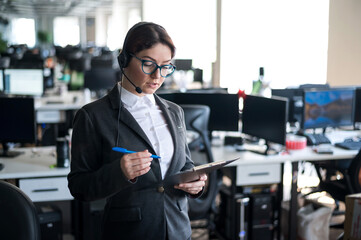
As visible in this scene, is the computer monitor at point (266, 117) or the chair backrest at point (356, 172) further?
the computer monitor at point (266, 117)

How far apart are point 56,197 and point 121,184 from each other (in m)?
1.50

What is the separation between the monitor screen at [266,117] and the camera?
307cm

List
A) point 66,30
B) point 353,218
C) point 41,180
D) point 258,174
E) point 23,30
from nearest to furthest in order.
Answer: point 353,218 → point 41,180 → point 258,174 → point 23,30 → point 66,30

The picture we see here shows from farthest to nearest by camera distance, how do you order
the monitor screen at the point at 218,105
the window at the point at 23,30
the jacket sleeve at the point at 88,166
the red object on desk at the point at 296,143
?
the window at the point at 23,30 < the monitor screen at the point at 218,105 < the red object on desk at the point at 296,143 < the jacket sleeve at the point at 88,166

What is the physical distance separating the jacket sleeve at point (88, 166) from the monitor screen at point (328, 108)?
249 cm

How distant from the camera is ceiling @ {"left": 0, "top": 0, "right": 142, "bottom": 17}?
20.8 meters

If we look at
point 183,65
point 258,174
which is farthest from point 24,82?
point 258,174

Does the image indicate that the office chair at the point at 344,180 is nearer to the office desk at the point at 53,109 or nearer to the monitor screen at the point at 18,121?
the monitor screen at the point at 18,121

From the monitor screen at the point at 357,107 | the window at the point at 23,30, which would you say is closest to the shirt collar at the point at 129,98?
the monitor screen at the point at 357,107

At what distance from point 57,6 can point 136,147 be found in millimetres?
24067

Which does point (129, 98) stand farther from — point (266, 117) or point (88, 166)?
point (266, 117)

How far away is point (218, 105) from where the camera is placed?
3504mm

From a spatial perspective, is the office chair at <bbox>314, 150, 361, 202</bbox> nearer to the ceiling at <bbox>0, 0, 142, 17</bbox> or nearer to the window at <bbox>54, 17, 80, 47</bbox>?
the ceiling at <bbox>0, 0, 142, 17</bbox>

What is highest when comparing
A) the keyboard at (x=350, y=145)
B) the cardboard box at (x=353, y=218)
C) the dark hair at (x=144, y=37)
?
the dark hair at (x=144, y=37)
